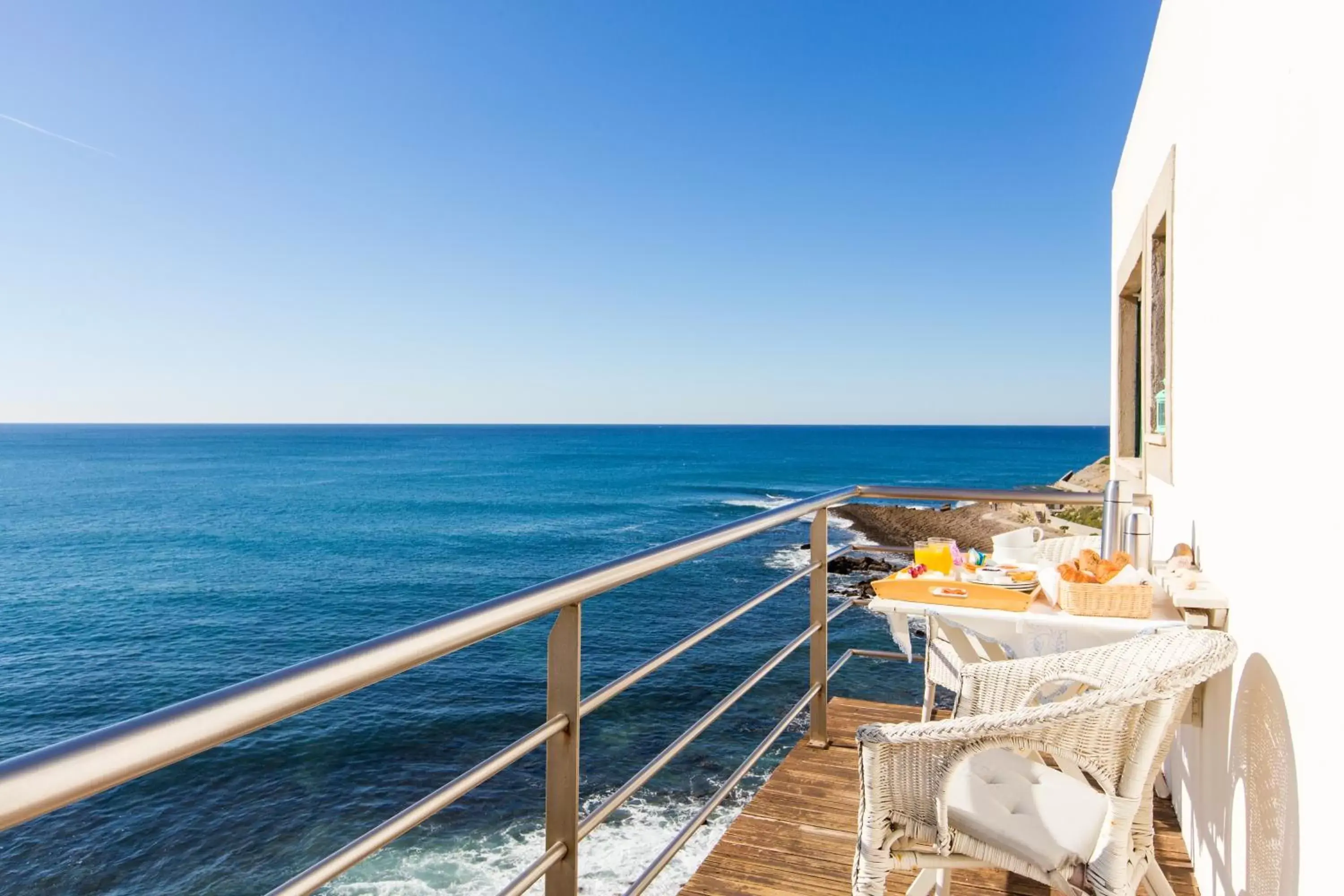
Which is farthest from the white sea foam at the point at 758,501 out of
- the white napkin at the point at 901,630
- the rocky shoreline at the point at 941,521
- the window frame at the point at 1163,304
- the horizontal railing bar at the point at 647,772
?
the horizontal railing bar at the point at 647,772

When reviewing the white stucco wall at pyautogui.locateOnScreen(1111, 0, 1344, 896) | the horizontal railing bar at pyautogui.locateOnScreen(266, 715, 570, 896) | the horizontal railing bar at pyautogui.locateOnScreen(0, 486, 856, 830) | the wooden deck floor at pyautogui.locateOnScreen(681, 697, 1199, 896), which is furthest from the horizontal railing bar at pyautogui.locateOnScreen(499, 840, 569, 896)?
the white stucco wall at pyautogui.locateOnScreen(1111, 0, 1344, 896)

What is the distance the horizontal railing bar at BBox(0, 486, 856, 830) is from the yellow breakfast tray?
164cm

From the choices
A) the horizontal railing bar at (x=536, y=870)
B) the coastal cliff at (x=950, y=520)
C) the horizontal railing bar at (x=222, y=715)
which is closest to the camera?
the horizontal railing bar at (x=222, y=715)

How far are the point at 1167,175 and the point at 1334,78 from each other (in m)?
2.00

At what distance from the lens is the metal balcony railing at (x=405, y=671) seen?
Result: 1.86 ft

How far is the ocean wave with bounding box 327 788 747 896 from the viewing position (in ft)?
29.2

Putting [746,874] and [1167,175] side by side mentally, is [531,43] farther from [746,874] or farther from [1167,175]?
[746,874]

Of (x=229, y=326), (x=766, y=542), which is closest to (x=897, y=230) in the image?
(x=766, y=542)

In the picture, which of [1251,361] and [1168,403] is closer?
[1251,361]

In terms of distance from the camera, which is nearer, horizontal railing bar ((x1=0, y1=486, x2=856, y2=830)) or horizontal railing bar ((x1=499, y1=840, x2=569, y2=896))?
horizontal railing bar ((x1=0, y1=486, x2=856, y2=830))

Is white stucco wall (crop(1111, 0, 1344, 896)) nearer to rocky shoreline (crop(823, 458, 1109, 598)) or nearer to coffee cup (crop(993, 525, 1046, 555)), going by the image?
coffee cup (crop(993, 525, 1046, 555))

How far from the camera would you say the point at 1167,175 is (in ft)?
10.2

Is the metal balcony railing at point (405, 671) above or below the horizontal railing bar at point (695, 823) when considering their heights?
above

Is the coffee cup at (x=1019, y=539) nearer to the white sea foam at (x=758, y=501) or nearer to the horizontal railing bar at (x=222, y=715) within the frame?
the horizontal railing bar at (x=222, y=715)
